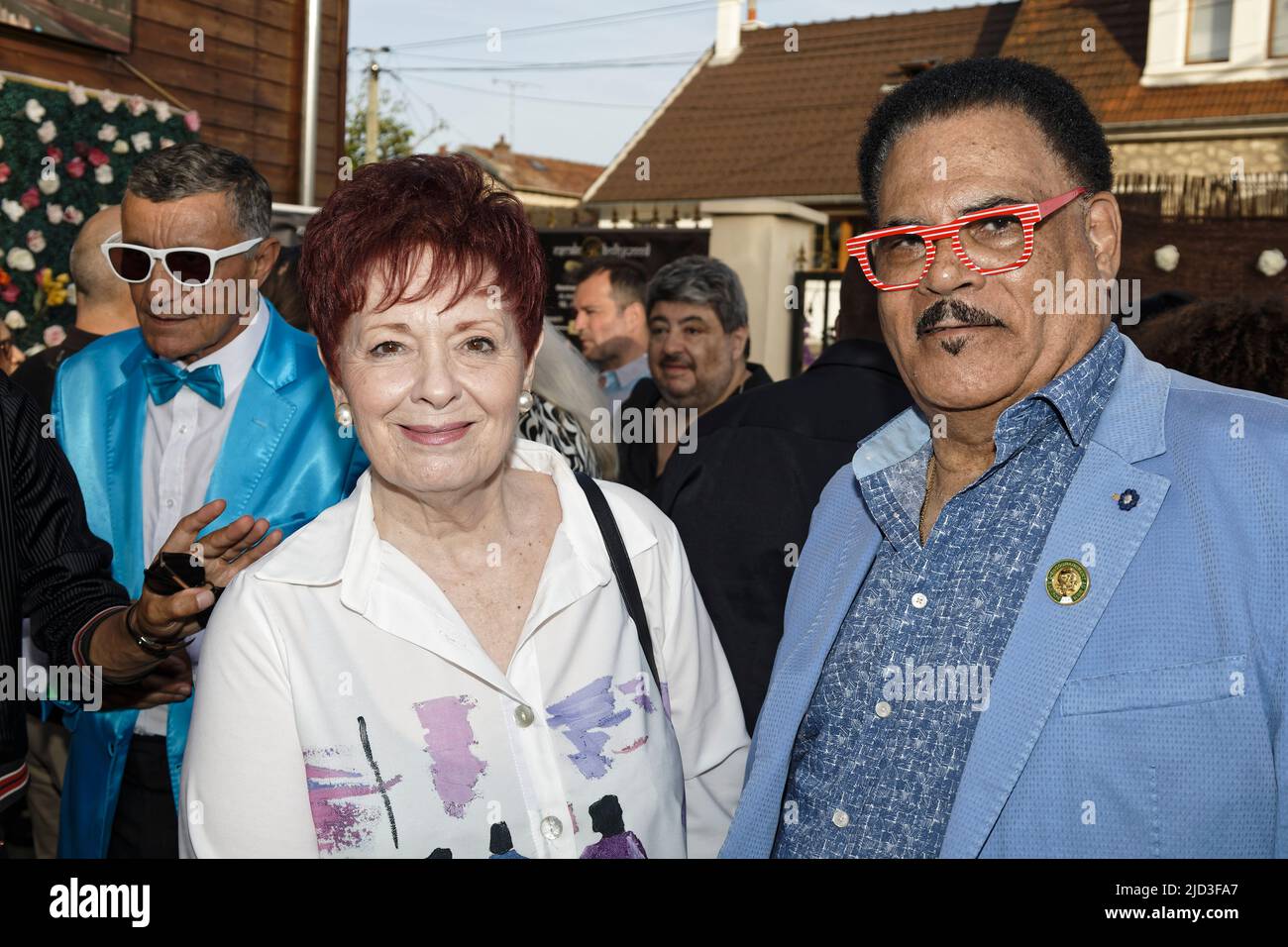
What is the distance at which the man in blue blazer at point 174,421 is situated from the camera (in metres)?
3.09

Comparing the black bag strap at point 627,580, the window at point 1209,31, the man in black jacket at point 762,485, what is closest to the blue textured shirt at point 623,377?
the man in black jacket at point 762,485

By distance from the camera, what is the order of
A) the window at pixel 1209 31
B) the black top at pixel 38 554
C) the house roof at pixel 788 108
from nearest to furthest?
the black top at pixel 38 554 < the window at pixel 1209 31 < the house roof at pixel 788 108

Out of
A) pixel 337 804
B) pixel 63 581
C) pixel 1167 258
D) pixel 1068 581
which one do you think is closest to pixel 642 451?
pixel 63 581

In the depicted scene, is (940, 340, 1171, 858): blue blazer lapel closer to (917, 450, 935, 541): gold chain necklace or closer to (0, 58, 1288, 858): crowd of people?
(0, 58, 1288, 858): crowd of people

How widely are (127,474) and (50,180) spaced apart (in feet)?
14.9

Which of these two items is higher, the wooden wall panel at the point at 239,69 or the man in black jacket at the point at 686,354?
the wooden wall panel at the point at 239,69

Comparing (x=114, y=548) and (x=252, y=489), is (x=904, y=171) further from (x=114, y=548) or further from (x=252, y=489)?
(x=114, y=548)

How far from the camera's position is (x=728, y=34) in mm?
24953

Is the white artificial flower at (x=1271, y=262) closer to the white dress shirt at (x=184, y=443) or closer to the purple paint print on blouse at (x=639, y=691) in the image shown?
the white dress shirt at (x=184, y=443)

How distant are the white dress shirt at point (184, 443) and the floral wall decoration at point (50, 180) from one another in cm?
393

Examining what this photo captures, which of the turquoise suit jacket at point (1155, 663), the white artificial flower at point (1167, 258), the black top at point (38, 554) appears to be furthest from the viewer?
the white artificial flower at point (1167, 258)

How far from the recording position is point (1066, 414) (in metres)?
1.93

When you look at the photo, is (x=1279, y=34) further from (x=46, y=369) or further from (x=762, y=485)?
(x=46, y=369)

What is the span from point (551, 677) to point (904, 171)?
3.91 ft
